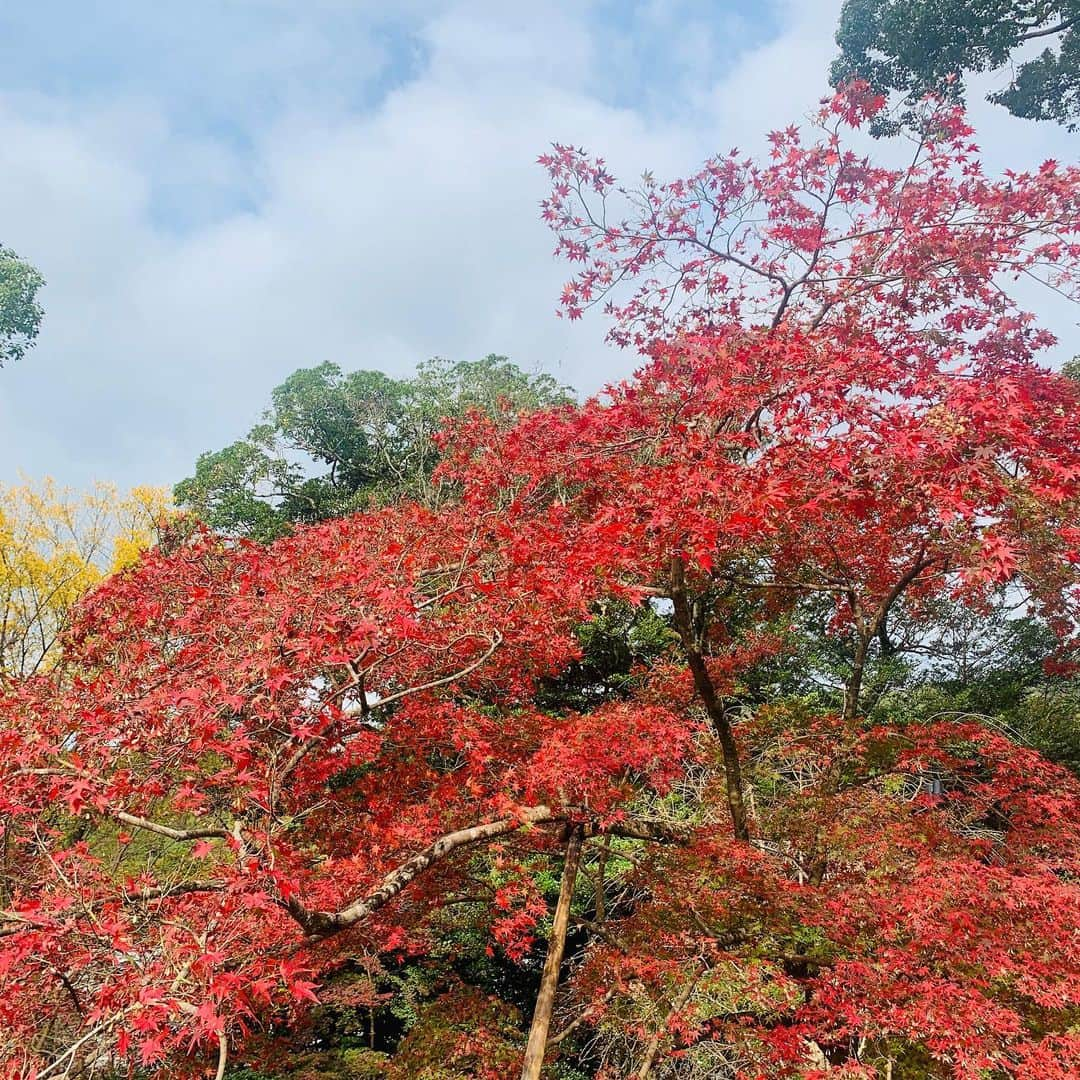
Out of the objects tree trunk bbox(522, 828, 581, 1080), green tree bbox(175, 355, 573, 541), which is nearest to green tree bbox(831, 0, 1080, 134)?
green tree bbox(175, 355, 573, 541)

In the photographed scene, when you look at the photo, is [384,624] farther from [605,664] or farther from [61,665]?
[605,664]

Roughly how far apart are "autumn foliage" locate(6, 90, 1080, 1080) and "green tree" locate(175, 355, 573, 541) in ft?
25.5

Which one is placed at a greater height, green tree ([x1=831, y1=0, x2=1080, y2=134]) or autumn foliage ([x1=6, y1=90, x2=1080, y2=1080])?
green tree ([x1=831, y1=0, x2=1080, y2=134])

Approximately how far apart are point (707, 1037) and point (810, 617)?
20.1 ft

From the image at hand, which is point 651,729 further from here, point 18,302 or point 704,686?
point 18,302

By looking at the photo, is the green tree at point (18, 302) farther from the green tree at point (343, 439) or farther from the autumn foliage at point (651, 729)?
the autumn foliage at point (651, 729)

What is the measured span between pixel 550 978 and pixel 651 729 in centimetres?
160

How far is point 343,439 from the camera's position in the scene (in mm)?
13555

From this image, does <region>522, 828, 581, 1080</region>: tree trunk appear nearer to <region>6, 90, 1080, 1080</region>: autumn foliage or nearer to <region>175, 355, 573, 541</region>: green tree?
<region>6, 90, 1080, 1080</region>: autumn foliage

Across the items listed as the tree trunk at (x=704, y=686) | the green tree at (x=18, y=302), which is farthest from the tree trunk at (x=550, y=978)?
the green tree at (x=18, y=302)

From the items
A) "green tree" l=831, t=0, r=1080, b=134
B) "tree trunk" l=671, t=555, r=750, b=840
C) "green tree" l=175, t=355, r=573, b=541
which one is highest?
"green tree" l=831, t=0, r=1080, b=134

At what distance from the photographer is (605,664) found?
1040 centimetres

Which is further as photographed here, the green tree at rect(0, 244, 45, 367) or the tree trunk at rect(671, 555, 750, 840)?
the green tree at rect(0, 244, 45, 367)

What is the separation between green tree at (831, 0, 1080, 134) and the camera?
9547 millimetres
